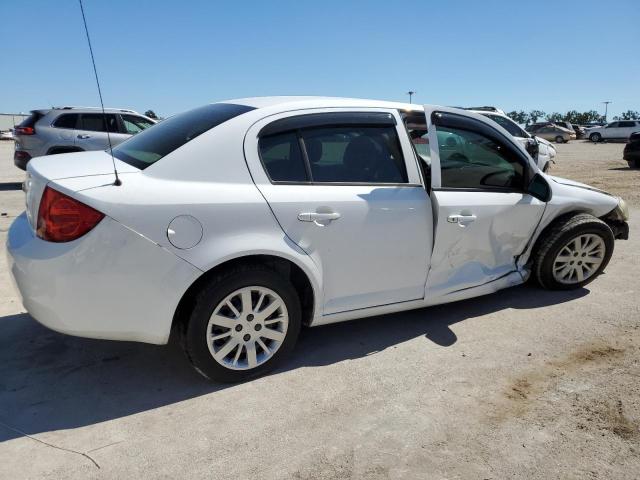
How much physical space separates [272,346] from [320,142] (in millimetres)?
1310

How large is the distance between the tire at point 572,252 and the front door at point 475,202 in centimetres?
25

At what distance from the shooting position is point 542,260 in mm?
4250

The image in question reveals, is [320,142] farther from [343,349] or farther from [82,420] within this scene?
[82,420]

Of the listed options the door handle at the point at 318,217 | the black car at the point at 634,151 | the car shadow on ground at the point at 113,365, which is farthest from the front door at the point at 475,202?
the black car at the point at 634,151

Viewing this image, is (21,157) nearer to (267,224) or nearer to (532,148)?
(267,224)

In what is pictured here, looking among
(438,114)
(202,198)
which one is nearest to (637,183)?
(438,114)

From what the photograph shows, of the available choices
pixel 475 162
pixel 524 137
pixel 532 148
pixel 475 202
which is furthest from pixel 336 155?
pixel 524 137

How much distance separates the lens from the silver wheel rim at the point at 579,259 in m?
4.34

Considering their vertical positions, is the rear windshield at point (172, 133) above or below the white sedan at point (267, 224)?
above

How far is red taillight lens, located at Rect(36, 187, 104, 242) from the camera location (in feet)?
8.21

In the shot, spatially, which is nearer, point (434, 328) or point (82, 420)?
point (82, 420)

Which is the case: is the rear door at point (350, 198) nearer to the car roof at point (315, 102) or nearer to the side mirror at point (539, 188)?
the car roof at point (315, 102)

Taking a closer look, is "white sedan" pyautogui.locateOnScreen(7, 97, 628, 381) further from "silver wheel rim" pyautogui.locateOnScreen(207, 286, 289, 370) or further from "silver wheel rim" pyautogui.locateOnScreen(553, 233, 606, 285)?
"silver wheel rim" pyautogui.locateOnScreen(553, 233, 606, 285)

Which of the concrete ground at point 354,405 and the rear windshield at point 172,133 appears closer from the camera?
the concrete ground at point 354,405
